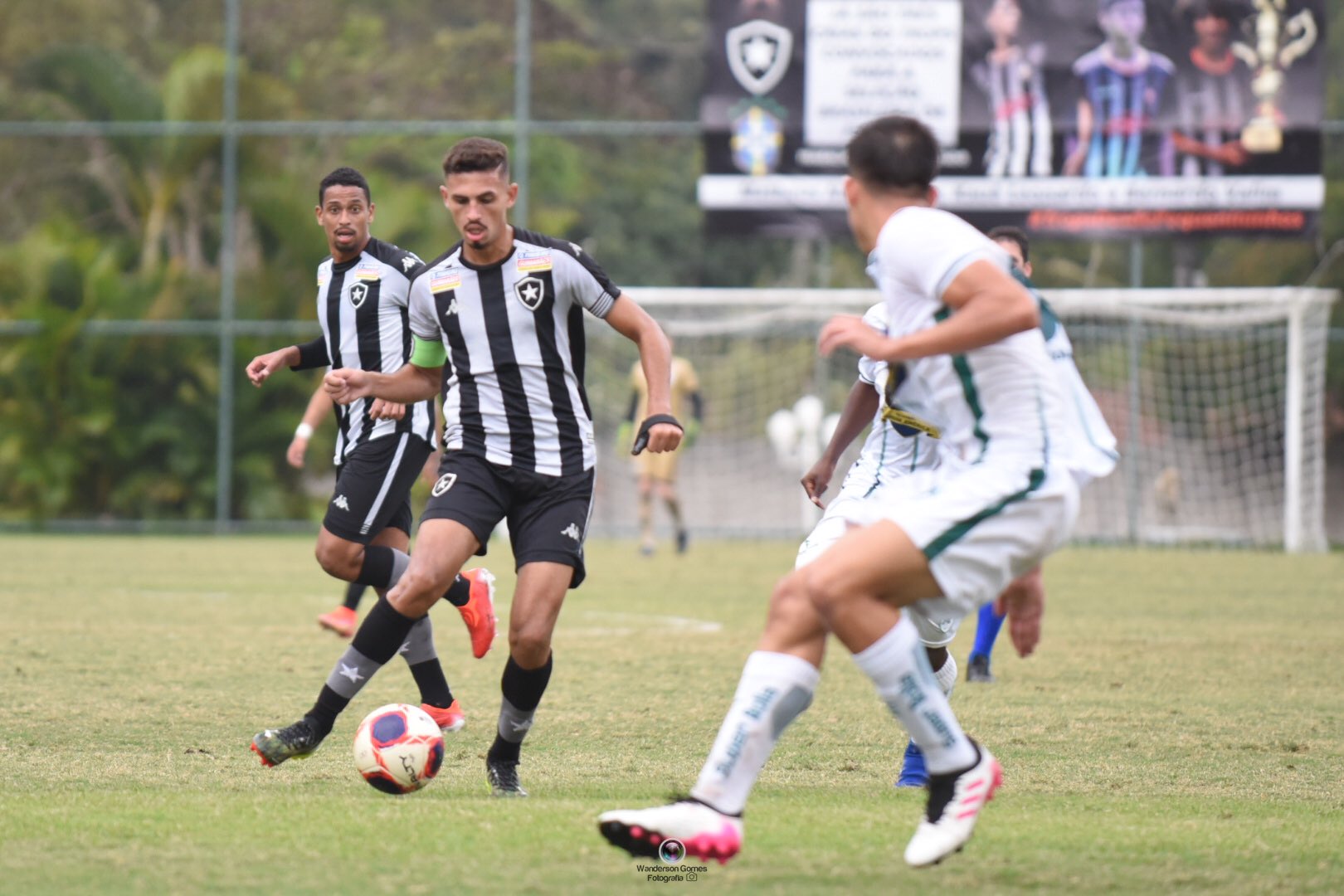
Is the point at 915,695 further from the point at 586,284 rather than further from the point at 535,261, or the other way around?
the point at 535,261

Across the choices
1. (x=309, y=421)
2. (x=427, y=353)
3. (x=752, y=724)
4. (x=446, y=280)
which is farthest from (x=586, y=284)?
(x=309, y=421)

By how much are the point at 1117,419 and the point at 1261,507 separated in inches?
88.8

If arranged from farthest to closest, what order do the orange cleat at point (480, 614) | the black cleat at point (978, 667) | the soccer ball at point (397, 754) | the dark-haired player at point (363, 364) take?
the black cleat at point (978, 667) → the dark-haired player at point (363, 364) → the orange cleat at point (480, 614) → the soccer ball at point (397, 754)

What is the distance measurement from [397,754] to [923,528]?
75.8 inches

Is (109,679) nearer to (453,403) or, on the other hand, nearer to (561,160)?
(453,403)

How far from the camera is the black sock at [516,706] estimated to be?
5.64 meters

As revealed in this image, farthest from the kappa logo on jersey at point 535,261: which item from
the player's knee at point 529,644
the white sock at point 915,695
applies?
the white sock at point 915,695

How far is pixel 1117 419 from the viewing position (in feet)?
75.9

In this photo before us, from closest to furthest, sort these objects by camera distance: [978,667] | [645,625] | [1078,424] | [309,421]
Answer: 1. [1078,424]
2. [978,667]
3. [309,421]
4. [645,625]

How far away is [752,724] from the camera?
14.1 ft

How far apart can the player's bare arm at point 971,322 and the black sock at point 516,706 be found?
1926 mm

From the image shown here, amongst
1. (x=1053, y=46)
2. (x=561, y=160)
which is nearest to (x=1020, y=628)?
(x=1053, y=46)

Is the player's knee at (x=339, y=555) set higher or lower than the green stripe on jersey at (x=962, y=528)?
lower

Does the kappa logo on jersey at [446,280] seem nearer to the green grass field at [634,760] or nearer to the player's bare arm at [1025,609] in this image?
the green grass field at [634,760]
